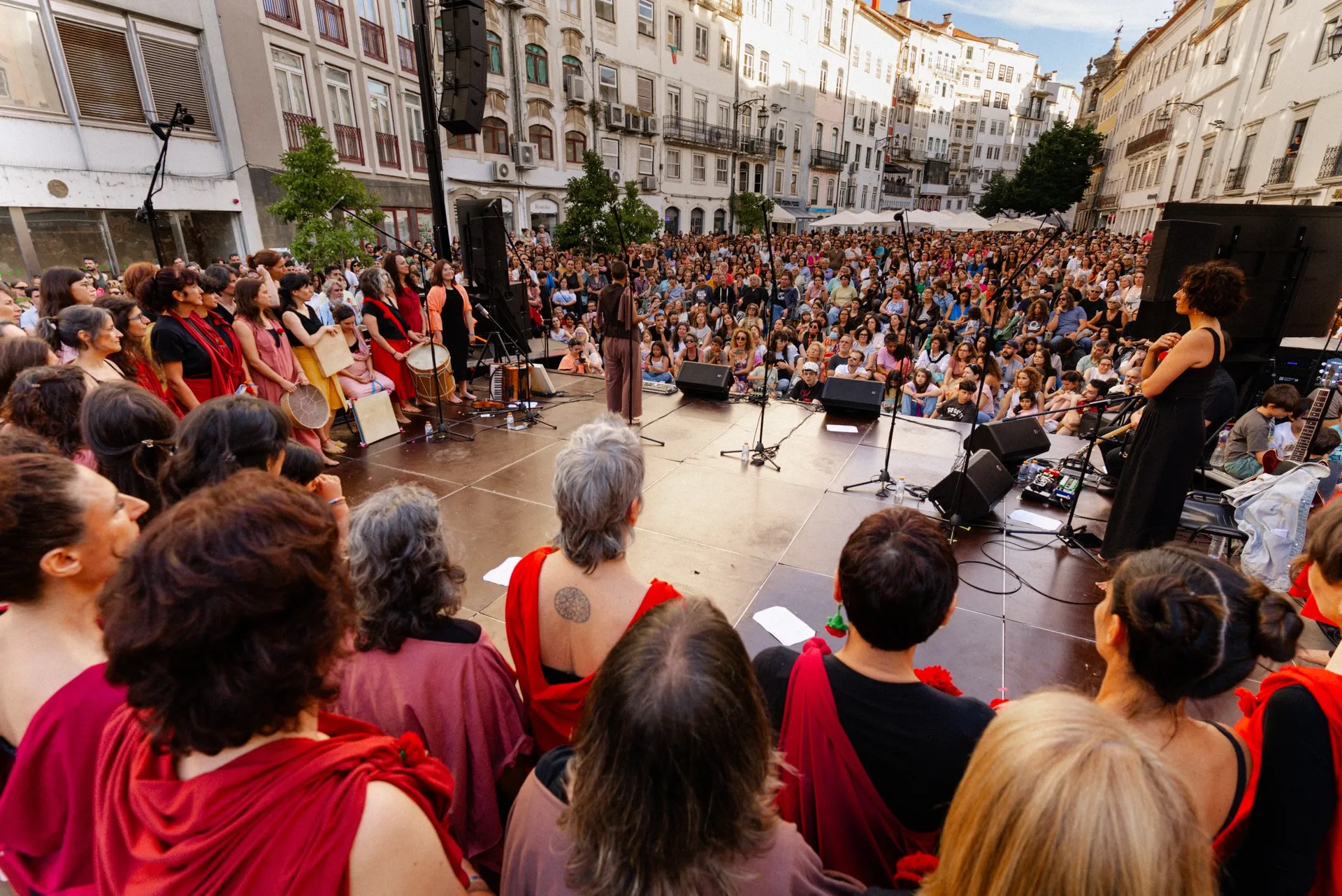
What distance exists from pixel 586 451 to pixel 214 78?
1601 centimetres

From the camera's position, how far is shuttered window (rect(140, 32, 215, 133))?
1180cm

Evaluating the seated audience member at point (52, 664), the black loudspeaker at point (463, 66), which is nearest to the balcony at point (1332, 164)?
the black loudspeaker at point (463, 66)

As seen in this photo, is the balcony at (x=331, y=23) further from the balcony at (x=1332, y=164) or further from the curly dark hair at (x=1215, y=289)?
the balcony at (x=1332, y=164)

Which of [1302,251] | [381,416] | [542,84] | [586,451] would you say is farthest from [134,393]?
[542,84]

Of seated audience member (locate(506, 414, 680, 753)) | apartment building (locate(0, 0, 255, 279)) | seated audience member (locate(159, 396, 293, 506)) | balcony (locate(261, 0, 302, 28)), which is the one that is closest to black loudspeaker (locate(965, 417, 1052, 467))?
seated audience member (locate(506, 414, 680, 753))

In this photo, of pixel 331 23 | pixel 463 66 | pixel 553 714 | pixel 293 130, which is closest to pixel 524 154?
pixel 331 23

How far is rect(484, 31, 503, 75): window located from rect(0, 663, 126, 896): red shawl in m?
23.2

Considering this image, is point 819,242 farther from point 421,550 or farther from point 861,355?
point 421,550

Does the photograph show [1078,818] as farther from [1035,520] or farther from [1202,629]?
[1035,520]

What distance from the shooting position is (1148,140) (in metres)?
28.4

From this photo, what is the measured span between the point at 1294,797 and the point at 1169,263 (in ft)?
19.9

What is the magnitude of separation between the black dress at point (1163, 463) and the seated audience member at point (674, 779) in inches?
135

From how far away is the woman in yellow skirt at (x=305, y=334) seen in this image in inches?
196

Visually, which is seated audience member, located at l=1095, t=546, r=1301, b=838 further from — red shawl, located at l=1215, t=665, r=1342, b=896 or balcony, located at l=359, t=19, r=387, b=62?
balcony, located at l=359, t=19, r=387, b=62
